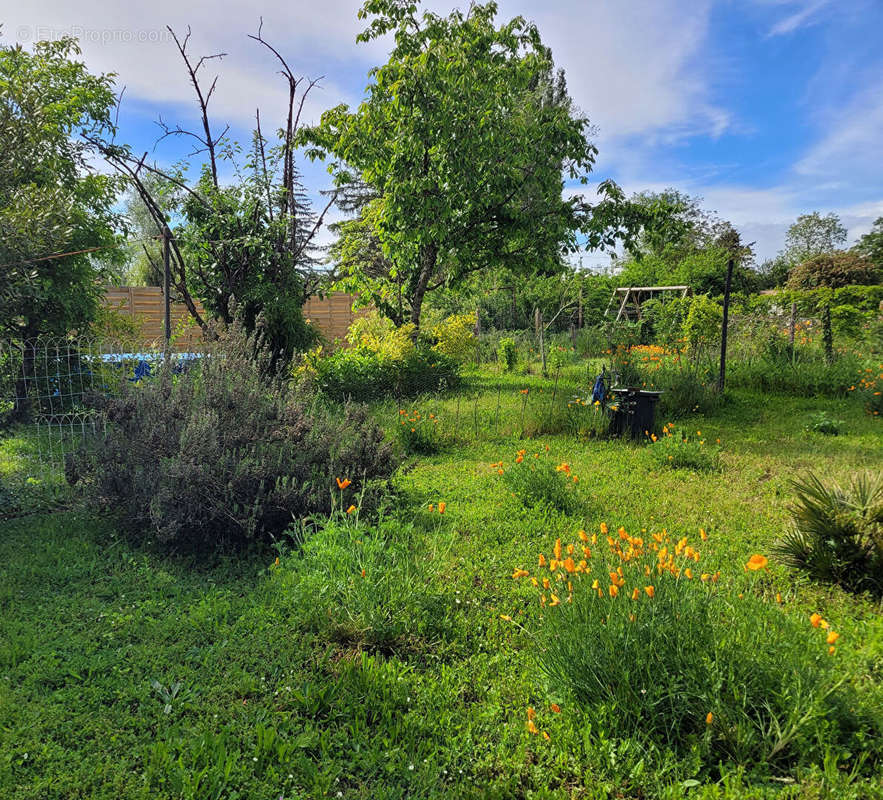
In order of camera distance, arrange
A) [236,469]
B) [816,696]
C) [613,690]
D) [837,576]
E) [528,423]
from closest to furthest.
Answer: [816,696], [613,690], [837,576], [236,469], [528,423]

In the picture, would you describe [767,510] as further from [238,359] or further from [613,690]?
[238,359]

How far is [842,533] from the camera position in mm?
3145

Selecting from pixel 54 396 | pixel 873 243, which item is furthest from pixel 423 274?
pixel 873 243

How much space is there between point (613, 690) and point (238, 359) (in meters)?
3.36

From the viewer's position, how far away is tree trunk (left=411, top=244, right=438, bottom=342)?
1119 centimetres

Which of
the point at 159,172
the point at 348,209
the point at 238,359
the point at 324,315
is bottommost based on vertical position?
the point at 238,359

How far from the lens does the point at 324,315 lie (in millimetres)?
21500

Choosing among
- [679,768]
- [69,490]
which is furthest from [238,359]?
[679,768]

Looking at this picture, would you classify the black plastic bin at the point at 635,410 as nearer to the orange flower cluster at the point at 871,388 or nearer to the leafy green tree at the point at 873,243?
the orange flower cluster at the point at 871,388

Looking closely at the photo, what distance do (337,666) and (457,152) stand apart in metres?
9.14

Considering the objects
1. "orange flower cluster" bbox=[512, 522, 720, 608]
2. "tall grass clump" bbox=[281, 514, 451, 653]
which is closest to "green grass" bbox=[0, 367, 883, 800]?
"tall grass clump" bbox=[281, 514, 451, 653]

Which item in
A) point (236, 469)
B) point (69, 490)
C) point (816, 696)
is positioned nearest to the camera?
point (816, 696)

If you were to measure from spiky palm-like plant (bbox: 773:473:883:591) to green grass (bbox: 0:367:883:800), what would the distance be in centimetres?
11

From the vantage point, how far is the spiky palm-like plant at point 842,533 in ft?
10.1
